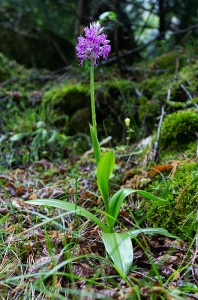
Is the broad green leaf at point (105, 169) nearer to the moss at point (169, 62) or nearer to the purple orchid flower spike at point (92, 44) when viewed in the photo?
the purple orchid flower spike at point (92, 44)

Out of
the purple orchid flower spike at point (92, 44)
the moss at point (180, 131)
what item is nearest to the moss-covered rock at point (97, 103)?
the moss at point (180, 131)

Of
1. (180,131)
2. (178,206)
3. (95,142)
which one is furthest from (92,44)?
(180,131)

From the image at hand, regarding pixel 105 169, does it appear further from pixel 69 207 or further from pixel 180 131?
pixel 180 131

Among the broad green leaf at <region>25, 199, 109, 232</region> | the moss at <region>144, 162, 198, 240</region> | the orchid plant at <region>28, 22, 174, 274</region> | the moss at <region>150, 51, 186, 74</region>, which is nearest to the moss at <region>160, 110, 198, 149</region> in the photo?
the moss at <region>144, 162, 198, 240</region>

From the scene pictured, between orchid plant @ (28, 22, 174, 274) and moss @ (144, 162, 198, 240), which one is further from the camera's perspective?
moss @ (144, 162, 198, 240)

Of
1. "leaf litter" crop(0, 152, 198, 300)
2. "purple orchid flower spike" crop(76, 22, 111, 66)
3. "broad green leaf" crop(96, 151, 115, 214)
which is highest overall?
"purple orchid flower spike" crop(76, 22, 111, 66)

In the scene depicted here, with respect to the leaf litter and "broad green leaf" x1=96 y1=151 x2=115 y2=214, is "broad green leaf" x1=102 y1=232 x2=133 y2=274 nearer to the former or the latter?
the leaf litter

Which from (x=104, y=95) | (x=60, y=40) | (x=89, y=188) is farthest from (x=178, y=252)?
(x=60, y=40)
